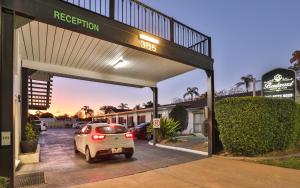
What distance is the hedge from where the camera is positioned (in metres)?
9.61

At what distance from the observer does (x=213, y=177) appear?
24.2ft

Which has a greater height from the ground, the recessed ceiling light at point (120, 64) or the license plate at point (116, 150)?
the recessed ceiling light at point (120, 64)

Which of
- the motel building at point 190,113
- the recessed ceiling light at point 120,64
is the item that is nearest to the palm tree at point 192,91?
the motel building at point 190,113

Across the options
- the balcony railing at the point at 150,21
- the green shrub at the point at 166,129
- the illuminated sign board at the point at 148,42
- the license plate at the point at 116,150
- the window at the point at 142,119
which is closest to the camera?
the balcony railing at the point at 150,21

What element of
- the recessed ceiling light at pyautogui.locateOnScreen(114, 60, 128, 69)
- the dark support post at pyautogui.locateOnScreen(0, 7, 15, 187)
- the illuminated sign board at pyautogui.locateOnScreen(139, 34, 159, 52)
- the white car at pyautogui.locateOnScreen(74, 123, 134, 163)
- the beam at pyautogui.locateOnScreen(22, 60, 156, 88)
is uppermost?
the illuminated sign board at pyautogui.locateOnScreen(139, 34, 159, 52)

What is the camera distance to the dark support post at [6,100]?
209 inches

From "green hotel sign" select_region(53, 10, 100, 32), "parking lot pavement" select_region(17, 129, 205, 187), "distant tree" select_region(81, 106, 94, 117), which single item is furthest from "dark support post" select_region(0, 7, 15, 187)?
"distant tree" select_region(81, 106, 94, 117)

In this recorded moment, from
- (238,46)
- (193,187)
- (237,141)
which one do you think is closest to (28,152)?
(193,187)

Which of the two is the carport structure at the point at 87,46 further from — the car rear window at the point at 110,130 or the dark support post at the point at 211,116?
the car rear window at the point at 110,130

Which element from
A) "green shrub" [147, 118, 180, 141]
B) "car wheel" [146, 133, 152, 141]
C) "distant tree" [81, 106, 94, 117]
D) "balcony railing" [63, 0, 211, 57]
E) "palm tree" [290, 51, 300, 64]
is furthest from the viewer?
"distant tree" [81, 106, 94, 117]

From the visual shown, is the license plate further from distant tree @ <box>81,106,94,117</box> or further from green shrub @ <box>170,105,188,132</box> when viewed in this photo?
distant tree @ <box>81,106,94,117</box>

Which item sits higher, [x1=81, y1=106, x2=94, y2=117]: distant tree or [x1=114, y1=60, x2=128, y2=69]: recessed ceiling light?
[x1=114, y1=60, x2=128, y2=69]: recessed ceiling light

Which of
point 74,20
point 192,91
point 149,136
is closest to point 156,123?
point 149,136

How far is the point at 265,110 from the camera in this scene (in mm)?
9633
